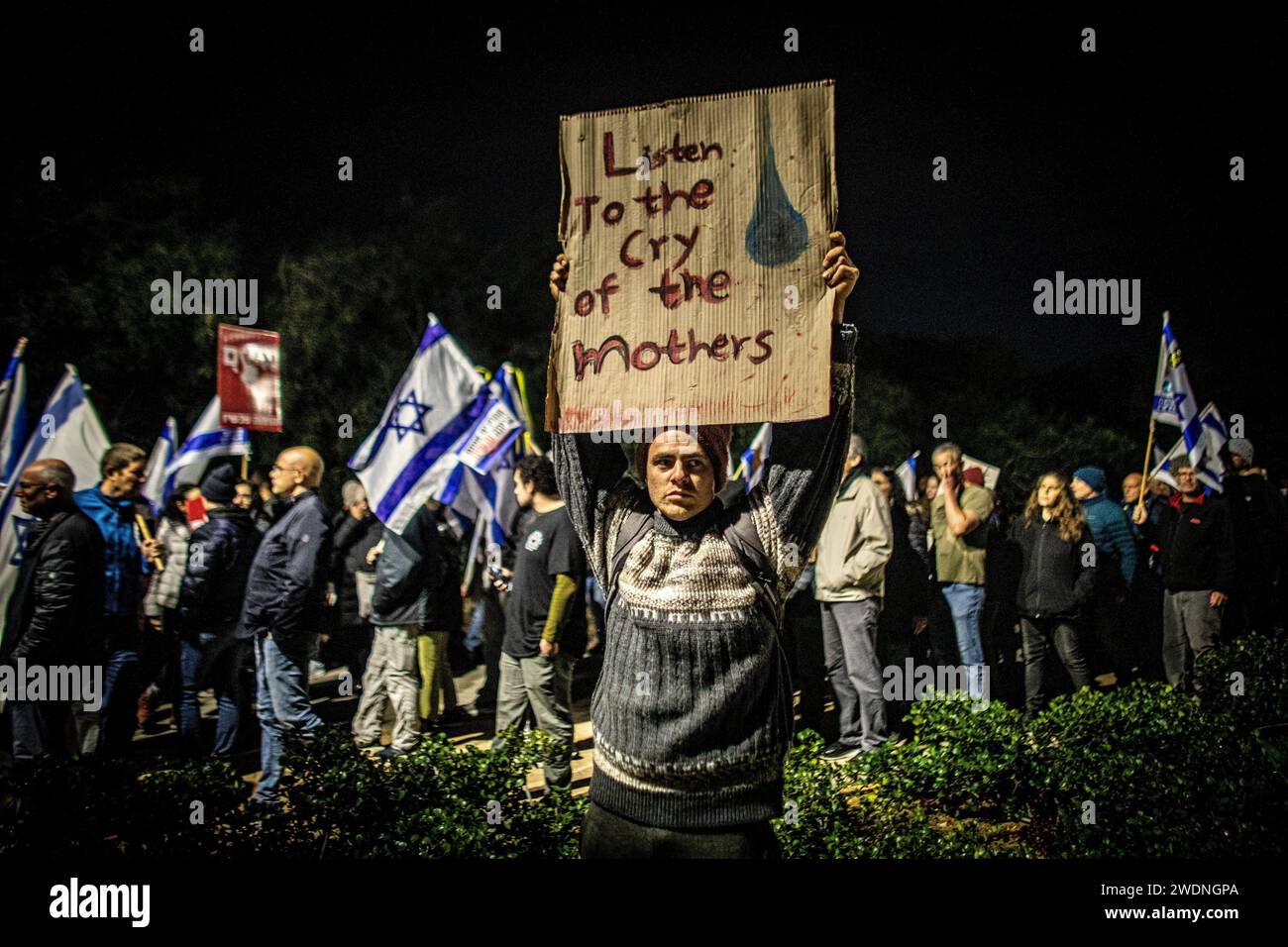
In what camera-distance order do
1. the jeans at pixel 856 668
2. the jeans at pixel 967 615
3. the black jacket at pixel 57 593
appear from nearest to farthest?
the black jacket at pixel 57 593 < the jeans at pixel 856 668 < the jeans at pixel 967 615

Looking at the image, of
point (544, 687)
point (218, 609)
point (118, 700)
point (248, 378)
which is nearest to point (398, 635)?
point (218, 609)

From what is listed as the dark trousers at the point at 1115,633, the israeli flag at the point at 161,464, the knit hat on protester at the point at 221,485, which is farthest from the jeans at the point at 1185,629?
the israeli flag at the point at 161,464

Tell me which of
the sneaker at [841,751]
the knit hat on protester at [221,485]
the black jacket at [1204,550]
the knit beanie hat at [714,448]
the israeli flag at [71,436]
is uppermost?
the israeli flag at [71,436]

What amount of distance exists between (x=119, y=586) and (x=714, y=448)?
3.94 m

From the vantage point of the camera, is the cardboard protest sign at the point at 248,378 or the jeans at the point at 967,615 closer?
the cardboard protest sign at the point at 248,378

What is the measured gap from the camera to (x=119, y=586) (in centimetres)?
491

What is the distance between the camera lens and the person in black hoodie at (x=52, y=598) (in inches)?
172

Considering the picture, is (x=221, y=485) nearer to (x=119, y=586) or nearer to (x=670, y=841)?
(x=119, y=586)

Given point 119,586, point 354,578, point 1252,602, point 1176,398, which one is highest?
point 1176,398

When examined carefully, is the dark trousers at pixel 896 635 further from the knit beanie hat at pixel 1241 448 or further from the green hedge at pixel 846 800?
the knit beanie hat at pixel 1241 448

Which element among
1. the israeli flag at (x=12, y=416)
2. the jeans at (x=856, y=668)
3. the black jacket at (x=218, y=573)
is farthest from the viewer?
the israeli flag at (x=12, y=416)

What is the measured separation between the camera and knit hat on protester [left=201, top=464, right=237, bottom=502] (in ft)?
17.4

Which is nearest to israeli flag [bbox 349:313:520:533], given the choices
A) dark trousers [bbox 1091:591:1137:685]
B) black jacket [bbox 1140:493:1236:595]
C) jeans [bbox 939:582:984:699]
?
jeans [bbox 939:582:984:699]

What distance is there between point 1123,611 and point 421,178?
9.40 meters
